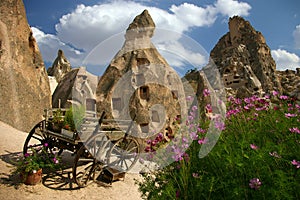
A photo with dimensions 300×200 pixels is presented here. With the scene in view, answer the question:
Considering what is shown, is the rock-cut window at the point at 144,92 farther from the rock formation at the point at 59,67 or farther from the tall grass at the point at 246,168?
the rock formation at the point at 59,67

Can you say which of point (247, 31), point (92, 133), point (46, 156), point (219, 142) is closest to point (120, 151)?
point (92, 133)

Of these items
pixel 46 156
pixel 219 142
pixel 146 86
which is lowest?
pixel 46 156

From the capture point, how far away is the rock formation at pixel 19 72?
7.50 meters

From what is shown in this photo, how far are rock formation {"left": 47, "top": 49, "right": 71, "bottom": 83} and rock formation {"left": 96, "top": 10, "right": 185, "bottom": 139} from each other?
17.6 metres

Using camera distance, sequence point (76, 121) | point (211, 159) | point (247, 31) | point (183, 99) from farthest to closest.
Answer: point (247, 31) < point (183, 99) < point (76, 121) < point (211, 159)

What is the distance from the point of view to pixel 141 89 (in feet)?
31.7

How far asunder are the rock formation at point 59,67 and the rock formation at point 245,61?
17.4 meters

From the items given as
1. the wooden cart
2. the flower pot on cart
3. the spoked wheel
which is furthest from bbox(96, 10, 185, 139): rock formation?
the flower pot on cart

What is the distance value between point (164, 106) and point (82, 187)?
5.58 meters

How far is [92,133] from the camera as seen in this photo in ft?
15.4

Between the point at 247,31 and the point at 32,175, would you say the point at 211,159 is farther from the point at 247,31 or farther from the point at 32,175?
the point at 247,31

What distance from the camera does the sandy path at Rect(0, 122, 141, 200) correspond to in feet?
13.2

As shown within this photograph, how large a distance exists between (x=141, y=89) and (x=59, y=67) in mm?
19924

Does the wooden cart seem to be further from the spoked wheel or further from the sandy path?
the sandy path
